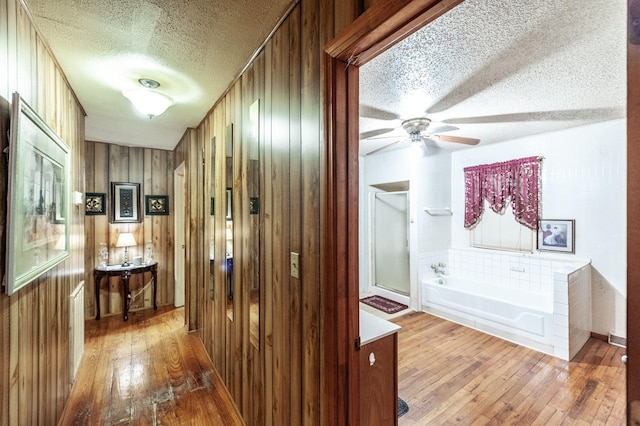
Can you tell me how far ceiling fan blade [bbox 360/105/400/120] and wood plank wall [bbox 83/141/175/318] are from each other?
3276mm

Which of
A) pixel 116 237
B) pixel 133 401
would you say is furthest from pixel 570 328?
pixel 116 237

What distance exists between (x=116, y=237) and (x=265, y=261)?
11.6ft

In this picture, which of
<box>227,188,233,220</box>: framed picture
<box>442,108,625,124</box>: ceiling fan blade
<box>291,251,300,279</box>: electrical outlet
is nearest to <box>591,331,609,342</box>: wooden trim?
<box>442,108,625,124</box>: ceiling fan blade

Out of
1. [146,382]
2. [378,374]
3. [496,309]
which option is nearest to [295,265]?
[378,374]

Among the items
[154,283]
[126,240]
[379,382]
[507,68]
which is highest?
[507,68]

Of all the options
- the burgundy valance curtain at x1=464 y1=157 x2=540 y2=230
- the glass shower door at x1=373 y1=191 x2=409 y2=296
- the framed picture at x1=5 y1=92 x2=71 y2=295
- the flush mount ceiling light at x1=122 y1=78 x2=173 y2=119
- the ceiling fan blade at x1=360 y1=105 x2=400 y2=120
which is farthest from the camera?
the glass shower door at x1=373 y1=191 x2=409 y2=296

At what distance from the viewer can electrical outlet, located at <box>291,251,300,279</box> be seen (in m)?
1.31

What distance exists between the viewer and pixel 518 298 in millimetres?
3695

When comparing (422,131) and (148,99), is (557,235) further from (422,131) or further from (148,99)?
(148,99)

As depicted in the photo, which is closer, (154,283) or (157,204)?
(154,283)

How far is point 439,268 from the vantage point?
441cm

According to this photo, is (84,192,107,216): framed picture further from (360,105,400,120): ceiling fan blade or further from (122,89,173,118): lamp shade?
(360,105,400,120): ceiling fan blade

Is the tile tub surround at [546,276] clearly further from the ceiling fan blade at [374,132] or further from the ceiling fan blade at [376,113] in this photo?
the ceiling fan blade at [376,113]

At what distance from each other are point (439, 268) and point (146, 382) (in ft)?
13.0
